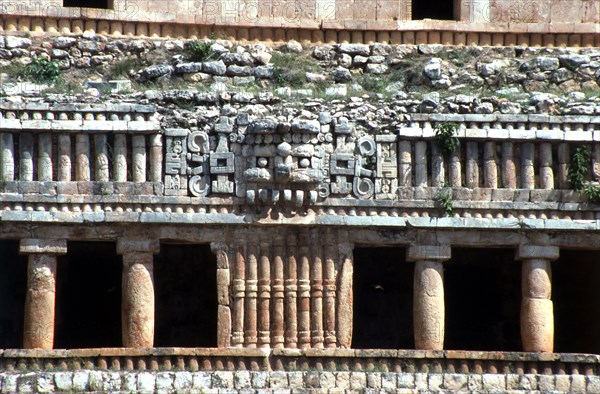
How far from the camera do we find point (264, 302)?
79.9 feet

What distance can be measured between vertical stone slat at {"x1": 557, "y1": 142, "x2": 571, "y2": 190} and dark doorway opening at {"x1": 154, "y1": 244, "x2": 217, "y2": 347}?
224 inches

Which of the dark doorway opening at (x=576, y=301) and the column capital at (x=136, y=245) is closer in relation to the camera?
the column capital at (x=136, y=245)

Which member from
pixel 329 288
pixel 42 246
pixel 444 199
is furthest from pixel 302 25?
pixel 42 246

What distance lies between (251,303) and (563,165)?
446 centimetres

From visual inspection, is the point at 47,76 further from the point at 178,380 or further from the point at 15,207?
the point at 178,380

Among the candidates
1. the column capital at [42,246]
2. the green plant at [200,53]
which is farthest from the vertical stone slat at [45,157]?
the green plant at [200,53]

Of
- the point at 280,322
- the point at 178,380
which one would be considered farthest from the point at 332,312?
the point at 178,380

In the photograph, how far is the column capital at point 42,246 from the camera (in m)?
24.2

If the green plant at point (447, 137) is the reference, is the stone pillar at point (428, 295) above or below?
below

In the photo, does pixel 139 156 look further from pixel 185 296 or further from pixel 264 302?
pixel 185 296

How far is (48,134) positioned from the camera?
79.8 ft

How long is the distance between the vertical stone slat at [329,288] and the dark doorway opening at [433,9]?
20.5 feet

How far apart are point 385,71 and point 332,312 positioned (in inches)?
150

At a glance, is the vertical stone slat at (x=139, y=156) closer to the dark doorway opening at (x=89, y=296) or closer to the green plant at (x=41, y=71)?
the green plant at (x=41, y=71)
